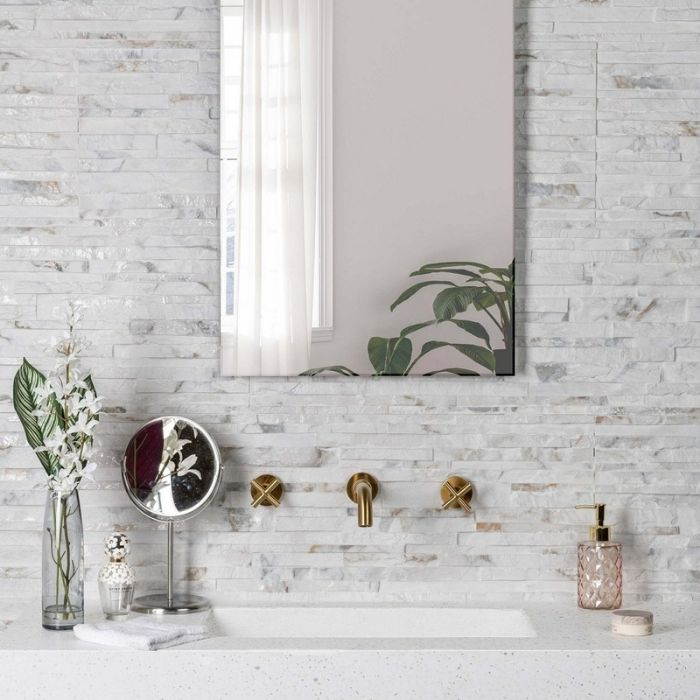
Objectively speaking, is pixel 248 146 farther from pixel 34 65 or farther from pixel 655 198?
pixel 655 198

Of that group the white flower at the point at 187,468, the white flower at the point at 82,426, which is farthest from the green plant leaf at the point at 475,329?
the white flower at the point at 82,426

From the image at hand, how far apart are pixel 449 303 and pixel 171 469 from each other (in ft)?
2.02

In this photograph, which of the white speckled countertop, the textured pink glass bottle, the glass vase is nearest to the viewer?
the white speckled countertop

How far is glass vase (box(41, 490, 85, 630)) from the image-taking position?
5.30 feet

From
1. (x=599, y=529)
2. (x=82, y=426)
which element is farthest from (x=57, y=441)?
(x=599, y=529)

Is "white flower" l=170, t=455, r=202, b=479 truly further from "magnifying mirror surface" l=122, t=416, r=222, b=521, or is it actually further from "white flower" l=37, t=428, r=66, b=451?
"white flower" l=37, t=428, r=66, b=451

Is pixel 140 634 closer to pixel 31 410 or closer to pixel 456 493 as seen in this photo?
pixel 31 410

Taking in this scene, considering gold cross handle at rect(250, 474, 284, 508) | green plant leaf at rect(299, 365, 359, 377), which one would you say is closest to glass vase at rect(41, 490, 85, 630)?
gold cross handle at rect(250, 474, 284, 508)

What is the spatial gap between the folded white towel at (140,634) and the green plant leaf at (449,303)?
0.73 m

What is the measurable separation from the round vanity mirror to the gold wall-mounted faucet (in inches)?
10.0

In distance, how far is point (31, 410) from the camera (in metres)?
1.68

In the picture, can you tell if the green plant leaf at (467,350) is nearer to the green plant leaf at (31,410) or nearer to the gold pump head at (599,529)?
the gold pump head at (599,529)

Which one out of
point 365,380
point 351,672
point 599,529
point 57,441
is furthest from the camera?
point 365,380

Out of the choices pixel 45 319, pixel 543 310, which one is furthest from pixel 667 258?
pixel 45 319
